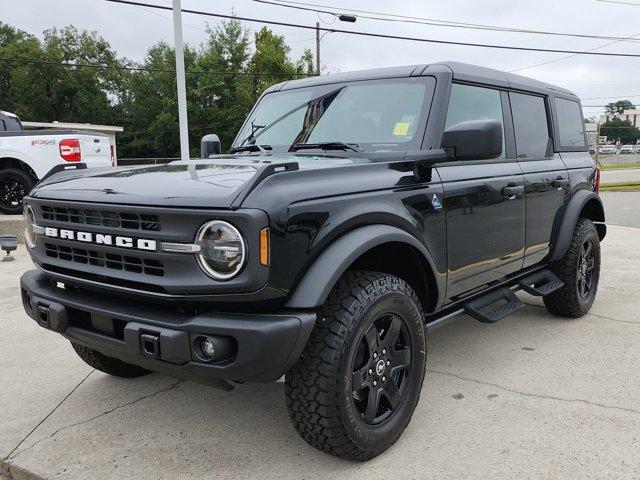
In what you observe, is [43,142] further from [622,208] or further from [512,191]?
[622,208]

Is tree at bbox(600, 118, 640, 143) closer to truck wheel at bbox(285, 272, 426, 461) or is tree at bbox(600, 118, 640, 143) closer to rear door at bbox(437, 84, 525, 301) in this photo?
rear door at bbox(437, 84, 525, 301)

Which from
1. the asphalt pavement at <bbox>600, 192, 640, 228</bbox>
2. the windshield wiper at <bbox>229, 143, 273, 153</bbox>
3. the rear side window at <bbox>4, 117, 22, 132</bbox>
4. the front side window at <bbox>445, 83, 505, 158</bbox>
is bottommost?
the asphalt pavement at <bbox>600, 192, 640, 228</bbox>

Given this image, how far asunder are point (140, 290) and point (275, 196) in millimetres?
693

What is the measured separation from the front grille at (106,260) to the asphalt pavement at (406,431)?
37.3 inches

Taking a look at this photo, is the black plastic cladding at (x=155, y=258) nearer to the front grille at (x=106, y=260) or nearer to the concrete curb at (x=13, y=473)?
the front grille at (x=106, y=260)

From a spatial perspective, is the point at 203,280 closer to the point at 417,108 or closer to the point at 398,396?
the point at 398,396

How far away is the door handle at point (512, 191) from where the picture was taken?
3.59m

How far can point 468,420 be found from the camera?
298cm

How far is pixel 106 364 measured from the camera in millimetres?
3496

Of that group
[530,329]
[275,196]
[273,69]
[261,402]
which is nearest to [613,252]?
[530,329]

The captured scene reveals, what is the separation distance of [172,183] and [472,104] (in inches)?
80.8

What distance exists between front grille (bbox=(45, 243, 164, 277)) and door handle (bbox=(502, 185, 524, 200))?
88.7 inches

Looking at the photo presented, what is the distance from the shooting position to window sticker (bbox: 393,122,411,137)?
127 inches

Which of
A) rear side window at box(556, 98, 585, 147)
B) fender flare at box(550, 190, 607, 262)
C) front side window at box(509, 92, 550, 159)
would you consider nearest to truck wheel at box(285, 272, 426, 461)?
front side window at box(509, 92, 550, 159)
